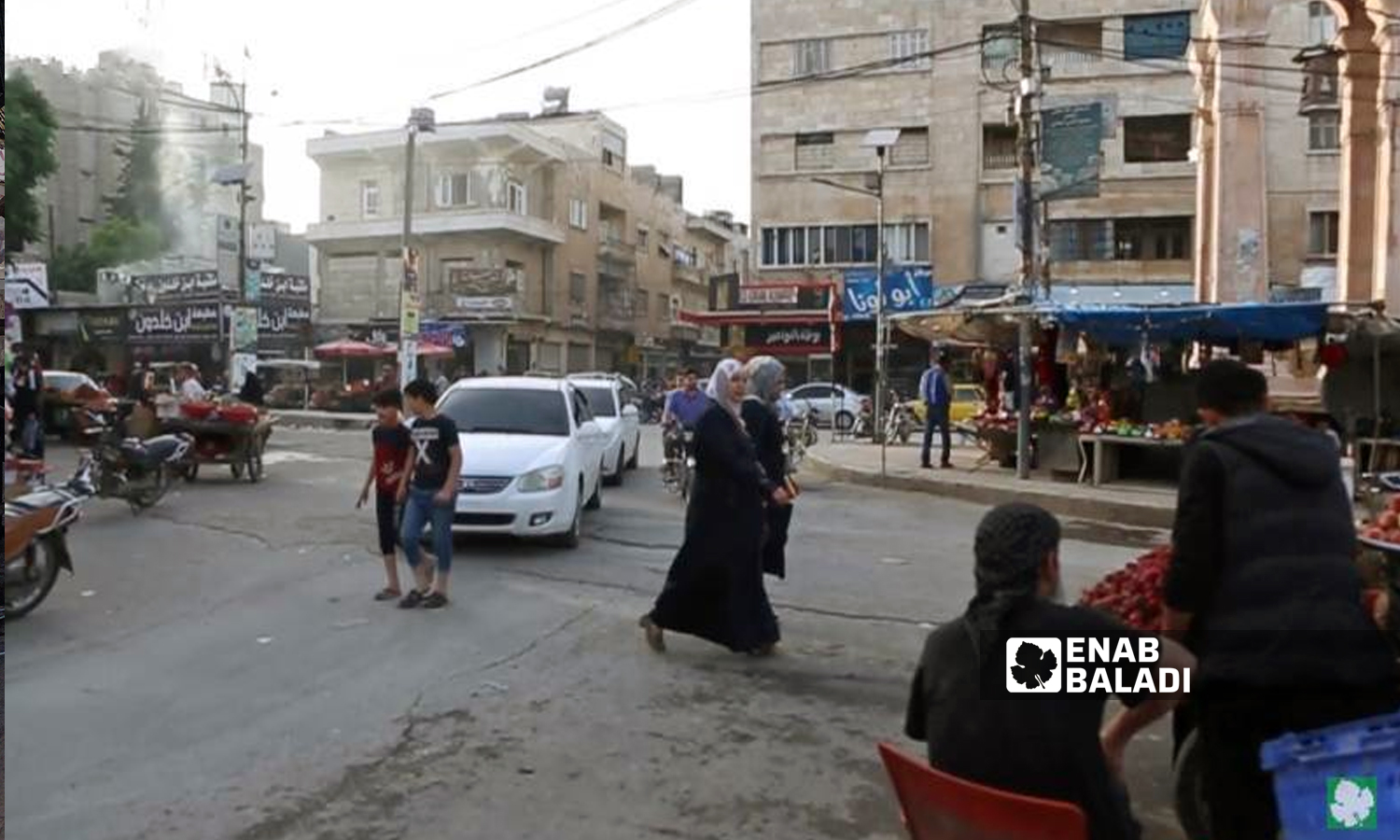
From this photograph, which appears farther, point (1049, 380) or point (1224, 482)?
point (1049, 380)

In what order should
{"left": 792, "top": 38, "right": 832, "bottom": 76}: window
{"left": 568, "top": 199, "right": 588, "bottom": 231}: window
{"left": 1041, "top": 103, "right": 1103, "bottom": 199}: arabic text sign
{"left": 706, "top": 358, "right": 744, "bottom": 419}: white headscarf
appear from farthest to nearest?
{"left": 568, "top": 199, "right": 588, "bottom": 231}: window, {"left": 792, "top": 38, "right": 832, "bottom": 76}: window, {"left": 1041, "top": 103, "right": 1103, "bottom": 199}: arabic text sign, {"left": 706, "top": 358, "right": 744, "bottom": 419}: white headscarf

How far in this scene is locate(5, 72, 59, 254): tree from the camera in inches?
1432

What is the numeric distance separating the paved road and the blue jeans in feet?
1.33

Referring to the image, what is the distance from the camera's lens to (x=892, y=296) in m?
38.7

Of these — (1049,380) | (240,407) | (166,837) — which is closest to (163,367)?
(240,407)

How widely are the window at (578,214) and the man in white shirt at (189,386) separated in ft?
106

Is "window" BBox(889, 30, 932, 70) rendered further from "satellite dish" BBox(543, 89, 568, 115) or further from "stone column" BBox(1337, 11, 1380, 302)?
"stone column" BBox(1337, 11, 1380, 302)

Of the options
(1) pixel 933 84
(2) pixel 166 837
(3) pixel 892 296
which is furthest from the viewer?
(1) pixel 933 84

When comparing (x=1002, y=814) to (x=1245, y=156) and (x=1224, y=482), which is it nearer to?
(x=1224, y=482)

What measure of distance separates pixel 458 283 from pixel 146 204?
3308 cm

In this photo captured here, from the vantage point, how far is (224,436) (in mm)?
16453

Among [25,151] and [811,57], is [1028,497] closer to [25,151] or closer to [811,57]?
[811,57]

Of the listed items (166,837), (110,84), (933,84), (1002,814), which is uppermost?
(110,84)

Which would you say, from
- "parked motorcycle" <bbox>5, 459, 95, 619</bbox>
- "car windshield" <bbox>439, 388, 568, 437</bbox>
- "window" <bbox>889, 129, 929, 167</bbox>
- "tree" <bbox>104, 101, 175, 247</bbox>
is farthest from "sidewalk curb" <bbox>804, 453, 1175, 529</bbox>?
"tree" <bbox>104, 101, 175, 247</bbox>
